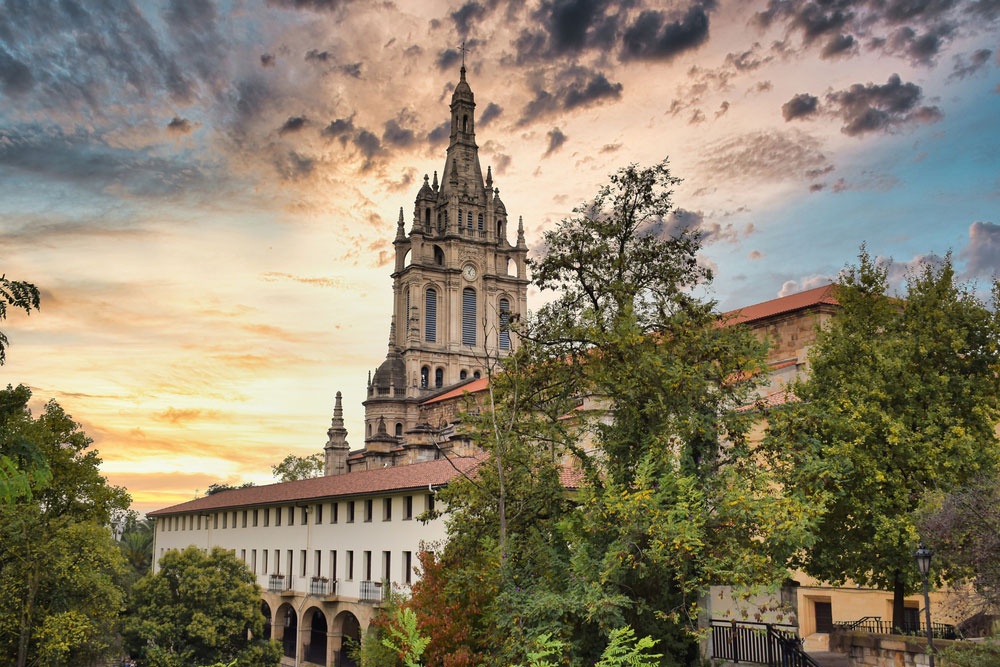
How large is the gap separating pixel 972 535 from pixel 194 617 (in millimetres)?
31732

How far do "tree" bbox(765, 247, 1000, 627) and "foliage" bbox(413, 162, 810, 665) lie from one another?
4.35 metres

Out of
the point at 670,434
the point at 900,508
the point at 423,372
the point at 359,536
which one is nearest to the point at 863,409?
the point at 900,508

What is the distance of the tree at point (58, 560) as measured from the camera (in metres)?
34.2

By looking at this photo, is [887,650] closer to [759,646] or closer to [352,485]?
[759,646]

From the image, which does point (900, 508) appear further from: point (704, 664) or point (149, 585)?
point (149, 585)

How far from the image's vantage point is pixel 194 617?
3950cm

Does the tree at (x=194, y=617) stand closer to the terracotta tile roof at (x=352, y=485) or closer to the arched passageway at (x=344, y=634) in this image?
the arched passageway at (x=344, y=634)

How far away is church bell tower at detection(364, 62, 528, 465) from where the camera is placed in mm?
91688

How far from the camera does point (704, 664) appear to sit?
21516 millimetres

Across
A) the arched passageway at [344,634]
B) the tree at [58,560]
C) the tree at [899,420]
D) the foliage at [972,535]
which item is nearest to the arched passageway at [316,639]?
the arched passageway at [344,634]

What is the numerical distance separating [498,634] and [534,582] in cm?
143

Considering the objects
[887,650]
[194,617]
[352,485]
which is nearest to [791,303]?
[887,650]

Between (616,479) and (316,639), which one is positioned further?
(316,639)

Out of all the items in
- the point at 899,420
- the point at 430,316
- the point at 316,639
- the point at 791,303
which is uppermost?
the point at 430,316
